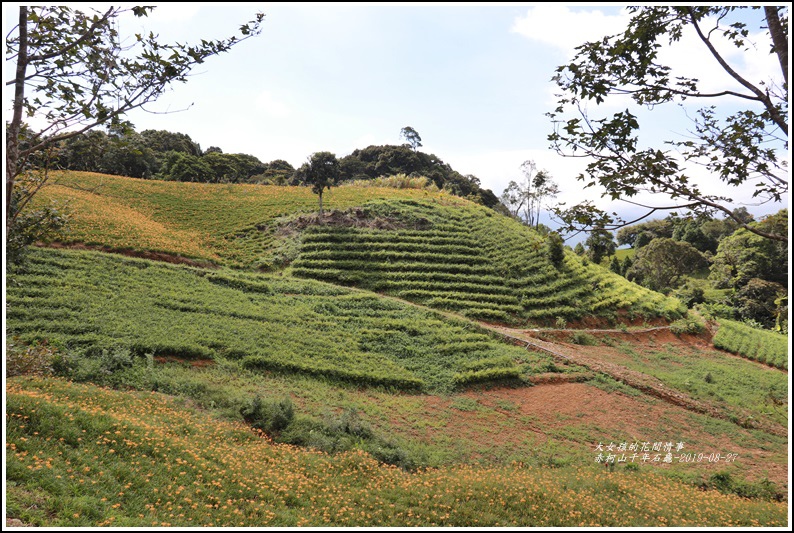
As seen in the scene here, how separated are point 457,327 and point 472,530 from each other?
50.8 ft

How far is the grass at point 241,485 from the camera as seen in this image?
577 cm

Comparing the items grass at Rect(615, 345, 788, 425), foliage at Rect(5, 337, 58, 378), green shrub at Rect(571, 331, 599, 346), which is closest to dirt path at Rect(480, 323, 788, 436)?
grass at Rect(615, 345, 788, 425)

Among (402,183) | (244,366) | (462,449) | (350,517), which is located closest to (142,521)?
(350,517)

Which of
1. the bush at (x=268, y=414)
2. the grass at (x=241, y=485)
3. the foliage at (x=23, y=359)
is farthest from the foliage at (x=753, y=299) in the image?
the foliage at (x=23, y=359)

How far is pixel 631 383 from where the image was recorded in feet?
56.9

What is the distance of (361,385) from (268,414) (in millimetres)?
4665

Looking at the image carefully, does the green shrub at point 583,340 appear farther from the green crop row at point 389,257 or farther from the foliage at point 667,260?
the foliage at point 667,260

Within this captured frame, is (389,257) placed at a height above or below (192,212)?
below

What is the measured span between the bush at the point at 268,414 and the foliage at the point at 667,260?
142 feet

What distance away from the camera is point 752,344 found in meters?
24.9

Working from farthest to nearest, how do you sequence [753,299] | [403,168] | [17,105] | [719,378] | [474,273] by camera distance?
[403,168]
[753,299]
[474,273]
[719,378]
[17,105]

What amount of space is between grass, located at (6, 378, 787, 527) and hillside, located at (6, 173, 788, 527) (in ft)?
0.14

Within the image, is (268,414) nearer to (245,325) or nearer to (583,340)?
(245,325)

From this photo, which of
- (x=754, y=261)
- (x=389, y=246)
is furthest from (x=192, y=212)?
Answer: (x=754, y=261)
